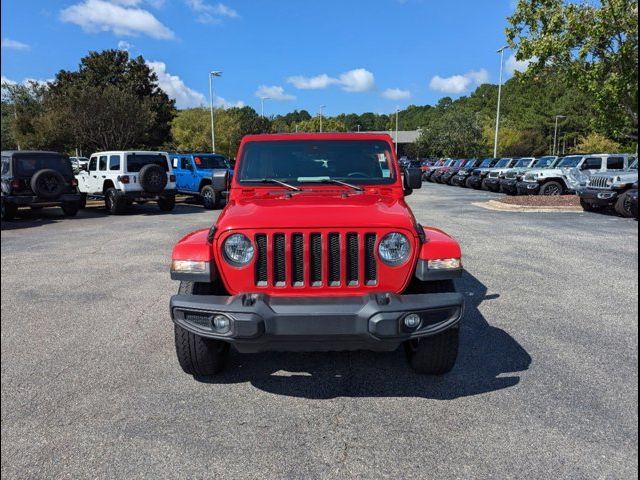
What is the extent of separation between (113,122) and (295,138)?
22294 mm

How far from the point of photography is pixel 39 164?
12203 mm

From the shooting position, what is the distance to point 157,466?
2520 mm

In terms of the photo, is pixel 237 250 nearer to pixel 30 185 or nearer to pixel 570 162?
pixel 30 185

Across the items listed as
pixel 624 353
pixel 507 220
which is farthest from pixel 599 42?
pixel 624 353

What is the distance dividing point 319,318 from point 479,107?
88320 mm

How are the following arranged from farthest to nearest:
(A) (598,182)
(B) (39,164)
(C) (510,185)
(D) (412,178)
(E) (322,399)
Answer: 1. (C) (510,185)
2. (A) (598,182)
3. (B) (39,164)
4. (D) (412,178)
5. (E) (322,399)

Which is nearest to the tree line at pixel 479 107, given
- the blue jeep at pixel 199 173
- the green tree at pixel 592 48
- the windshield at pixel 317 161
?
the green tree at pixel 592 48

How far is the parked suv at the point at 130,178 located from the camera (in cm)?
1390

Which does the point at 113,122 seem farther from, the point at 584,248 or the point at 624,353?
the point at 624,353

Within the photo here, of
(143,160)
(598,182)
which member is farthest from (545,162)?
(143,160)

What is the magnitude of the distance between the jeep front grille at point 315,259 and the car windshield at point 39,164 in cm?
1129

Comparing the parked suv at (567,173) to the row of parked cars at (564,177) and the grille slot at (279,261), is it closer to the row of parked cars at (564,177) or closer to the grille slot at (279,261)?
the row of parked cars at (564,177)

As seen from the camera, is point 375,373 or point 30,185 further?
point 30,185

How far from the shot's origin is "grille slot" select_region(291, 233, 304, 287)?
120 inches
